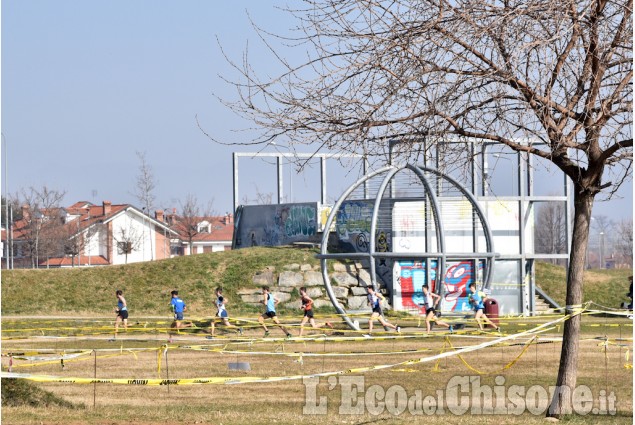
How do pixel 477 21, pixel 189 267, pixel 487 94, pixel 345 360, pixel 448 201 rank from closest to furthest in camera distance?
pixel 477 21
pixel 487 94
pixel 345 360
pixel 448 201
pixel 189 267

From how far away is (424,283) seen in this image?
39469 millimetres

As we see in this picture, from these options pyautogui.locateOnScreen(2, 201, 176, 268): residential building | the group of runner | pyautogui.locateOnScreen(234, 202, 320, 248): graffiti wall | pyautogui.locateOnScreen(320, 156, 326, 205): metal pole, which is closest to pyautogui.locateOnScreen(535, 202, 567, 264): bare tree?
pyautogui.locateOnScreen(2, 201, 176, 268): residential building

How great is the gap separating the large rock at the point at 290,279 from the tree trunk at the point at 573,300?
28780 millimetres

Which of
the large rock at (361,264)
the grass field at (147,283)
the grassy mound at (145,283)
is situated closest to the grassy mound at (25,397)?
the grass field at (147,283)

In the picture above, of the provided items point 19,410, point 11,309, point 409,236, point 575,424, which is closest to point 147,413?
point 19,410

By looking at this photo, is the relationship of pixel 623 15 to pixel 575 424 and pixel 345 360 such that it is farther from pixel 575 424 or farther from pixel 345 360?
pixel 345 360

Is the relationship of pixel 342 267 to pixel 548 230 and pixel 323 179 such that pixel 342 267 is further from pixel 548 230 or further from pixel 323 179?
pixel 548 230

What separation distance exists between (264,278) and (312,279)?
6.40 ft

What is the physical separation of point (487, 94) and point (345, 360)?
→ 1157 cm

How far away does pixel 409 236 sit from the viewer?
130ft

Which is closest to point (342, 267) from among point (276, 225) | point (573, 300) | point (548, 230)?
point (276, 225)

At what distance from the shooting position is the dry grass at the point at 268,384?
14.6 m

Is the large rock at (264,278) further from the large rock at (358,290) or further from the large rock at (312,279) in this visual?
the large rock at (358,290)

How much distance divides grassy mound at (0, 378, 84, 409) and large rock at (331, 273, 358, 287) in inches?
1060
